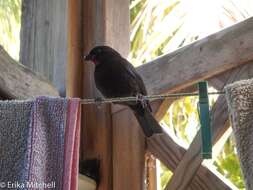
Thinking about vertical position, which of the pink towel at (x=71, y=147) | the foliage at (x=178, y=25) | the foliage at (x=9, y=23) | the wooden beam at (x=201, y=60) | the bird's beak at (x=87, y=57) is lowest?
the pink towel at (x=71, y=147)

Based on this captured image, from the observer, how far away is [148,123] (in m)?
1.85

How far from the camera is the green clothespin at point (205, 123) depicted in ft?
3.82

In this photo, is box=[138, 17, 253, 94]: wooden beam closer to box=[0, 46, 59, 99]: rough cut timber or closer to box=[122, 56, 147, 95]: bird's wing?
box=[122, 56, 147, 95]: bird's wing

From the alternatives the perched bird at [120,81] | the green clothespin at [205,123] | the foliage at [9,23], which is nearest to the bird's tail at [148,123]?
the perched bird at [120,81]

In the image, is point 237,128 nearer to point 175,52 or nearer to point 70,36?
point 175,52

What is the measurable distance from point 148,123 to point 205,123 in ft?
2.13

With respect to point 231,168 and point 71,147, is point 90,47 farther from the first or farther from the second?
point 231,168

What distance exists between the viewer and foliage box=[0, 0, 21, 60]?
235 centimetres

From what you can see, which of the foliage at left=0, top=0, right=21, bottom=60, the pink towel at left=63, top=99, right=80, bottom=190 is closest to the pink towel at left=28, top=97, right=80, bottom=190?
the pink towel at left=63, top=99, right=80, bottom=190

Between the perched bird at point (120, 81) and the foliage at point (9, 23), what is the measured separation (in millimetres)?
434

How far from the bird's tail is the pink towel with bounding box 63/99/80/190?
1.99 feet

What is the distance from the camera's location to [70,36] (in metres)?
2.12

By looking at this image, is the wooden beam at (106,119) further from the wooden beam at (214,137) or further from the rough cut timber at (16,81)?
the rough cut timber at (16,81)

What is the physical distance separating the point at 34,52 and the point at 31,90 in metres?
0.40
